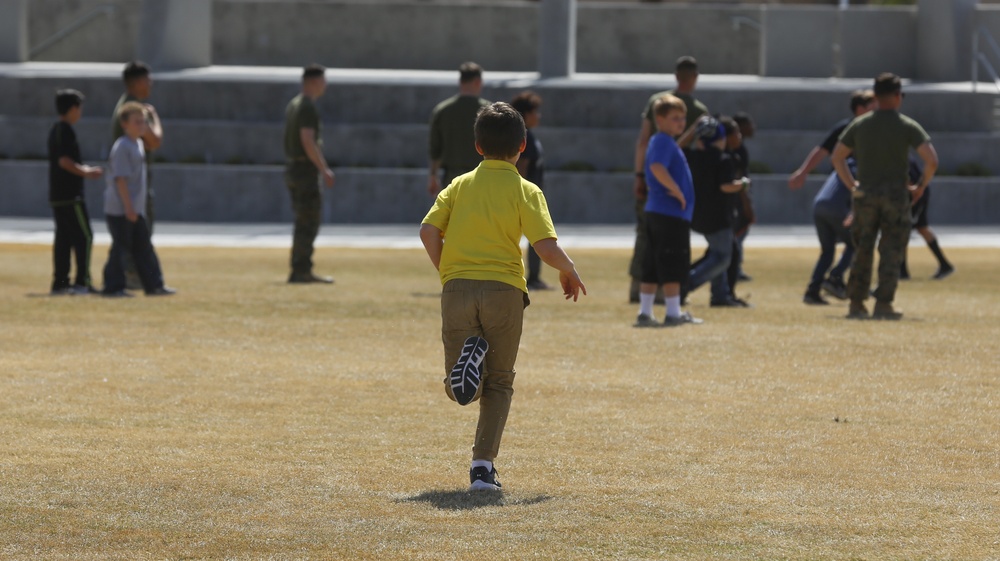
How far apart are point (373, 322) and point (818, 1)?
39930 mm

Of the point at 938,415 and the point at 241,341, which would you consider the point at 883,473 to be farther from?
the point at 241,341

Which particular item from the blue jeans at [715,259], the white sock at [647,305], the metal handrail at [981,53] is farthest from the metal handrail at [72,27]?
the white sock at [647,305]

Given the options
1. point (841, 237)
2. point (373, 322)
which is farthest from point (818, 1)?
point (373, 322)

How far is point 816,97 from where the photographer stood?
27.3m

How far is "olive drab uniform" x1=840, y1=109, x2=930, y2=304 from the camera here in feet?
41.1

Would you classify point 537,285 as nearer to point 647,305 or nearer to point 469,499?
point 647,305

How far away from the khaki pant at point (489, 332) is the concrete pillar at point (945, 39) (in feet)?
85.0

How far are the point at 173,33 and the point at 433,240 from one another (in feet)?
78.9

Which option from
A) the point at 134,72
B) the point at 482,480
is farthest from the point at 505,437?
the point at 134,72

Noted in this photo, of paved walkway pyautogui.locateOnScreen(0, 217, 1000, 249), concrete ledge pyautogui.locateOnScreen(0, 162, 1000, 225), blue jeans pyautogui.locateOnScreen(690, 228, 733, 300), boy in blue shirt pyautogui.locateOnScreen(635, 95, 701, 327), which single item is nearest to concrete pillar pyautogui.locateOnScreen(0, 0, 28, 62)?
concrete ledge pyautogui.locateOnScreen(0, 162, 1000, 225)

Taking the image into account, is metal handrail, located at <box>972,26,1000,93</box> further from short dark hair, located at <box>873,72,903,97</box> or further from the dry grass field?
short dark hair, located at <box>873,72,903,97</box>

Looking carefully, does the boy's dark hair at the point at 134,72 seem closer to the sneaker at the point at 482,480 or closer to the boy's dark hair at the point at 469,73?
the boy's dark hair at the point at 469,73

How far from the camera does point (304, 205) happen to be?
15.7 meters

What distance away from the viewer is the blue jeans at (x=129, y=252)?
14.2m
